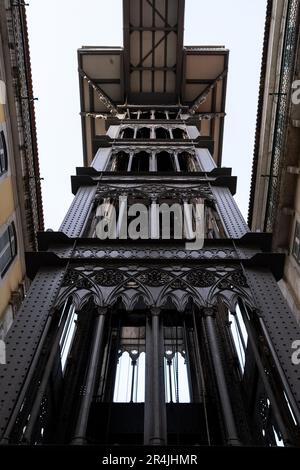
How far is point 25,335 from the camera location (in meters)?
6.82

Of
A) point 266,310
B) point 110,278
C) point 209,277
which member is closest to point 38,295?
point 110,278

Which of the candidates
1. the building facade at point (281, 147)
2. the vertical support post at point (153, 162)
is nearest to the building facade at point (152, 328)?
the vertical support post at point (153, 162)

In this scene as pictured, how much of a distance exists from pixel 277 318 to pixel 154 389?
2.12 metres

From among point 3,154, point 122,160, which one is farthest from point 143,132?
point 3,154

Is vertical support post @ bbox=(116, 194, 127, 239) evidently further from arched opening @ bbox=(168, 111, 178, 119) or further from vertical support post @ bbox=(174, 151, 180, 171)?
arched opening @ bbox=(168, 111, 178, 119)

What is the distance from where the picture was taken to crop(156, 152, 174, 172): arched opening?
1787 cm

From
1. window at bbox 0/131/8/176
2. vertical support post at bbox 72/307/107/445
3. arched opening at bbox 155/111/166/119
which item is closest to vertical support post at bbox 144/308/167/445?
vertical support post at bbox 72/307/107/445

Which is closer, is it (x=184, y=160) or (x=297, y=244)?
(x=297, y=244)

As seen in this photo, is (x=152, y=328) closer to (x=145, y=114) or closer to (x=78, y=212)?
(x=78, y=212)

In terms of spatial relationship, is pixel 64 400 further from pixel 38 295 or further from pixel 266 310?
pixel 266 310

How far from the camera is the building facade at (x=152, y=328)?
618 cm

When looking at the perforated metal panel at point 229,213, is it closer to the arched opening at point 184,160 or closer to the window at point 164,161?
the arched opening at point 184,160

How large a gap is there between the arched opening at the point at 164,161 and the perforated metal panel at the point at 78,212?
5553mm

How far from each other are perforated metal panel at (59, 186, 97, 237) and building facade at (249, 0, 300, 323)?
18.5 ft
